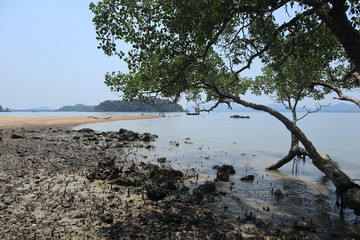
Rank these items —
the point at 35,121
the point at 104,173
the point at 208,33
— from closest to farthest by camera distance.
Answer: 1. the point at 208,33
2. the point at 104,173
3. the point at 35,121

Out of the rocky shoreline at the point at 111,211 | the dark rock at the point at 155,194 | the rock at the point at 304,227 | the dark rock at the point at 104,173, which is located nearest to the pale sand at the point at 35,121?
the dark rock at the point at 104,173

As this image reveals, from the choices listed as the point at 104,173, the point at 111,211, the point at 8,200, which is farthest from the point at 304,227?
the point at 8,200

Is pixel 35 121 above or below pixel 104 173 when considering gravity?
Answer: above

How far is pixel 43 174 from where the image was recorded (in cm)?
1234

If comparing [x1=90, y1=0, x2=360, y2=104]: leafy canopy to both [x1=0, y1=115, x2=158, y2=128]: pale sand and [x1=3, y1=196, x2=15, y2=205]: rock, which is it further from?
[x1=0, y1=115, x2=158, y2=128]: pale sand

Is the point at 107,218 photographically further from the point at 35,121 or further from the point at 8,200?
the point at 35,121

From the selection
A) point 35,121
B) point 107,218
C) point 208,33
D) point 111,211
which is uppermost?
point 208,33

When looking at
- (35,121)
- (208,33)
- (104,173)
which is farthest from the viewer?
(35,121)

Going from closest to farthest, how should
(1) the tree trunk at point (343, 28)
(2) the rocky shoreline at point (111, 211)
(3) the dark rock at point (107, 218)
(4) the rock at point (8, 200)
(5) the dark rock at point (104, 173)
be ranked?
Answer: (2) the rocky shoreline at point (111, 211), (1) the tree trunk at point (343, 28), (3) the dark rock at point (107, 218), (4) the rock at point (8, 200), (5) the dark rock at point (104, 173)

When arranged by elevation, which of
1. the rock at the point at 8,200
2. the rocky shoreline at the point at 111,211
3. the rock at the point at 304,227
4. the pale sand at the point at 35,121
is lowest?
the rock at the point at 304,227

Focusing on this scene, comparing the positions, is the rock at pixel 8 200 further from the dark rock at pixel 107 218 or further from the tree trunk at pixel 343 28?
the tree trunk at pixel 343 28

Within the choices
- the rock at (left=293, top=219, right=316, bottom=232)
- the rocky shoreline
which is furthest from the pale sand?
the rock at (left=293, top=219, right=316, bottom=232)

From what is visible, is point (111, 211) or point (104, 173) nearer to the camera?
point (111, 211)

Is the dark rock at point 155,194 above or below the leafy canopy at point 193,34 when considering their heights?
below
